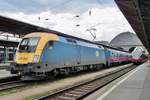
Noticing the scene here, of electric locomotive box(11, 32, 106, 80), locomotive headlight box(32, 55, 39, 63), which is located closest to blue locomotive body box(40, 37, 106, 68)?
electric locomotive box(11, 32, 106, 80)

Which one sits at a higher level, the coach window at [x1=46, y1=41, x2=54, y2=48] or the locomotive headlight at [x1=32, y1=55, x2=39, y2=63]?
the coach window at [x1=46, y1=41, x2=54, y2=48]

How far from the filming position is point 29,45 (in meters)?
19.7

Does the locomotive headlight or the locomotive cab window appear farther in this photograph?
the locomotive cab window

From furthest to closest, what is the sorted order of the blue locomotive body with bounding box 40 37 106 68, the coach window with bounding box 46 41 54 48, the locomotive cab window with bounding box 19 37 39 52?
1. the blue locomotive body with bounding box 40 37 106 68
2. the coach window with bounding box 46 41 54 48
3. the locomotive cab window with bounding box 19 37 39 52

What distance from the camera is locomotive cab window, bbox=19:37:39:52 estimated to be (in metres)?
19.4

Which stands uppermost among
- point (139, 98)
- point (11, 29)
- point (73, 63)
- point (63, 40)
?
point (11, 29)

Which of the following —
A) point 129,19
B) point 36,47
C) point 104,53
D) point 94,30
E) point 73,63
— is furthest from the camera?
point 94,30

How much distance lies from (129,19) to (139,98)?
1712 centimetres

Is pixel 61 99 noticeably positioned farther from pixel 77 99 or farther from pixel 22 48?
pixel 22 48

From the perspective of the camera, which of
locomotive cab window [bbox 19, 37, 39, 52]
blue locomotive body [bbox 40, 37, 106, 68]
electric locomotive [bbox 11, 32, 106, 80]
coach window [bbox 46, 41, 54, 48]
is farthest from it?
blue locomotive body [bbox 40, 37, 106, 68]

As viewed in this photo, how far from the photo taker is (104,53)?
133 feet

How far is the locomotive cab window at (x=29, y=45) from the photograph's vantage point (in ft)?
63.8

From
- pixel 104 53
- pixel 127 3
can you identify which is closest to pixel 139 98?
pixel 127 3

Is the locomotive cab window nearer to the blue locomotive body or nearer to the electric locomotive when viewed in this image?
the electric locomotive
